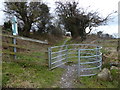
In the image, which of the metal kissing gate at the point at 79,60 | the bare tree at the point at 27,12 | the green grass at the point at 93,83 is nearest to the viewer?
the green grass at the point at 93,83

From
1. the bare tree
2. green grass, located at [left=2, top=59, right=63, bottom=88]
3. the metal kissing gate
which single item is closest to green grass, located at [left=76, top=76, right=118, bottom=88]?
the metal kissing gate

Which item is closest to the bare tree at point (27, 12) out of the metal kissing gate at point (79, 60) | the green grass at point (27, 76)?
the metal kissing gate at point (79, 60)

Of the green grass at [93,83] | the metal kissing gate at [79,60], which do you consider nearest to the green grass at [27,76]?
the metal kissing gate at [79,60]

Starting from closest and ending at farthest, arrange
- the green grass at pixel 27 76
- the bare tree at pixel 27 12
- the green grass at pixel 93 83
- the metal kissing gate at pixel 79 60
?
the green grass at pixel 27 76 < the green grass at pixel 93 83 < the metal kissing gate at pixel 79 60 < the bare tree at pixel 27 12

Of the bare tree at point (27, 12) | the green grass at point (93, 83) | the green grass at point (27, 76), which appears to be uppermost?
the bare tree at point (27, 12)

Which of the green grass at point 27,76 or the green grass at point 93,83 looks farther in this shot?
the green grass at point 93,83

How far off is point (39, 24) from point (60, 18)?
3945 mm

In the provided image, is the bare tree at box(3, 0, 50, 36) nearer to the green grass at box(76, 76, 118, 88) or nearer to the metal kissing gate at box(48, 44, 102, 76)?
the metal kissing gate at box(48, 44, 102, 76)

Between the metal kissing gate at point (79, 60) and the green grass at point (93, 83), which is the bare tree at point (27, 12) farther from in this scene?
the green grass at point (93, 83)

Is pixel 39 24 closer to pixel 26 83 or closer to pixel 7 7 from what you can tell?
pixel 7 7

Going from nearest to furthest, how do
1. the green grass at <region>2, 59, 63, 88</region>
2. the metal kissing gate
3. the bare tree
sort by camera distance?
the green grass at <region>2, 59, 63, 88</region> → the metal kissing gate → the bare tree

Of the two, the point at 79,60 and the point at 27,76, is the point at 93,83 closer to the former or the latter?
the point at 79,60

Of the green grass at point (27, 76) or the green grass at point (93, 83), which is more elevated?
the green grass at point (27, 76)

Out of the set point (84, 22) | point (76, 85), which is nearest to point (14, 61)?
point (76, 85)
